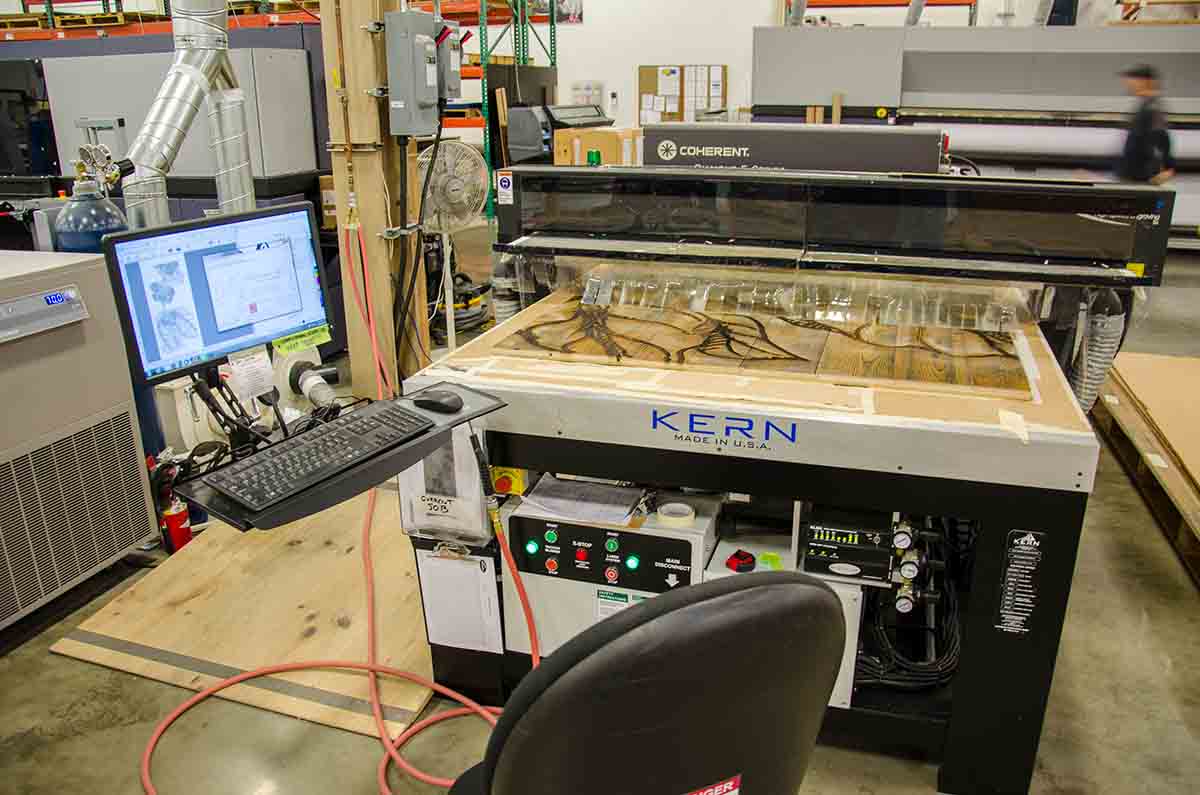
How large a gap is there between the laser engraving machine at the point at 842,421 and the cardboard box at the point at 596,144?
9.47 ft

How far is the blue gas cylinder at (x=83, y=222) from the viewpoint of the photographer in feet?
8.69

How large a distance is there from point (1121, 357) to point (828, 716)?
3.03 m

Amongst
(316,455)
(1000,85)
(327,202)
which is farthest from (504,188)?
(1000,85)

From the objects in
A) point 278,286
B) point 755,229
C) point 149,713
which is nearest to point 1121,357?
point 755,229

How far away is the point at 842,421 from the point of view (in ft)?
5.19

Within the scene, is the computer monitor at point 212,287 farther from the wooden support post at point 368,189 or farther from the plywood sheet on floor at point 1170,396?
the plywood sheet on floor at point 1170,396

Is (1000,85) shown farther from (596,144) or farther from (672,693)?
(672,693)

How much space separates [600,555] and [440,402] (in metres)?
0.47

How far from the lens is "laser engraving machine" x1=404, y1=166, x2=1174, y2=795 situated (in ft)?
5.28

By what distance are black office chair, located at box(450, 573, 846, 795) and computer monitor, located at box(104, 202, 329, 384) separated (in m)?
1.31

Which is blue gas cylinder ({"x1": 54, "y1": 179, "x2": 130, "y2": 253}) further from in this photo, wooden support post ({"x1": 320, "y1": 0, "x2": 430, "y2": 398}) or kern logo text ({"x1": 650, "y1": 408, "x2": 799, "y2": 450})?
kern logo text ({"x1": 650, "y1": 408, "x2": 799, "y2": 450})

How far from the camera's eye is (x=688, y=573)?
5.80 feet

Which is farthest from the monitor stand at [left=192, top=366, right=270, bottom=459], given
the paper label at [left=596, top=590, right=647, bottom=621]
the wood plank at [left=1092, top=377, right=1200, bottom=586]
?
the wood plank at [left=1092, top=377, right=1200, bottom=586]

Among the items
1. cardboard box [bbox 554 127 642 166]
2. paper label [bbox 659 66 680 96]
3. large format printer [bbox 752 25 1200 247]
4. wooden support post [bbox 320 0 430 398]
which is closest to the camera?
wooden support post [bbox 320 0 430 398]
